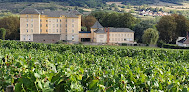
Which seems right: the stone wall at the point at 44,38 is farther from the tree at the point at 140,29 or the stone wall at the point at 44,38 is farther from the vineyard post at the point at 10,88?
the vineyard post at the point at 10,88

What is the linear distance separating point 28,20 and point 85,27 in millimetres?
18888

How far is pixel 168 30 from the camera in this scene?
75438mm

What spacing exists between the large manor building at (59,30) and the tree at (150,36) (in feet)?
20.6

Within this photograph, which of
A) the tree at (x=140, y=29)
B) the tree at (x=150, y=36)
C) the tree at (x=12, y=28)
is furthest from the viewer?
the tree at (x=140, y=29)

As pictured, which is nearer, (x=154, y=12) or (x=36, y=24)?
(x=36, y=24)

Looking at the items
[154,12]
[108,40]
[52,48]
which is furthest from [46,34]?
[154,12]

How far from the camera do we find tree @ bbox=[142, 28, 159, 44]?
2805 inches

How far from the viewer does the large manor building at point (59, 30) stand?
73.2 m

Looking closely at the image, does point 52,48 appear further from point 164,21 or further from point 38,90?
point 164,21

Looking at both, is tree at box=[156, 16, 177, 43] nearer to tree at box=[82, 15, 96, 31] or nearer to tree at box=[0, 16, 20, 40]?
tree at box=[82, 15, 96, 31]

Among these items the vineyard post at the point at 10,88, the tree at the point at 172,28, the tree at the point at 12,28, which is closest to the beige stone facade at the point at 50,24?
the tree at the point at 12,28

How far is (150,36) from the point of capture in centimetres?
7125

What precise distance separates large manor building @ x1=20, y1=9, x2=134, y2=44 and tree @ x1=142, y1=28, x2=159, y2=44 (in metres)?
6.29

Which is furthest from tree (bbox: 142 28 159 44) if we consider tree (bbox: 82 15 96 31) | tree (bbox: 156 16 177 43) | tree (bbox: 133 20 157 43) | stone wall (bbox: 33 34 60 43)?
stone wall (bbox: 33 34 60 43)
